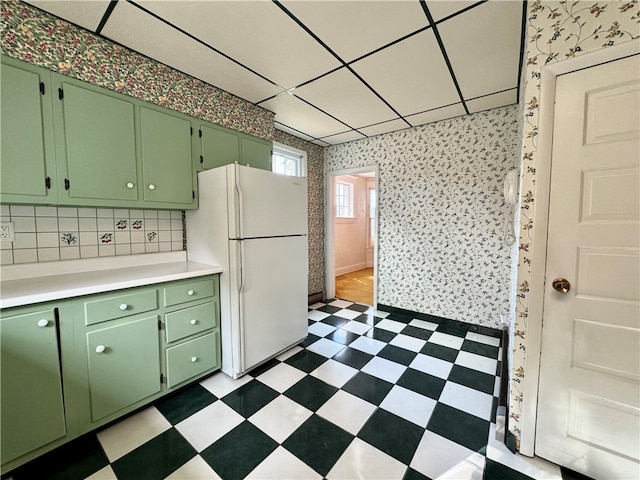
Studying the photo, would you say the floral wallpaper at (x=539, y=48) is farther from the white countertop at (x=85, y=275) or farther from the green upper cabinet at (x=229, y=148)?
the green upper cabinet at (x=229, y=148)

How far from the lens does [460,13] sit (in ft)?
4.63

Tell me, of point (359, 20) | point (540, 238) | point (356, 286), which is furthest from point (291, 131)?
point (356, 286)

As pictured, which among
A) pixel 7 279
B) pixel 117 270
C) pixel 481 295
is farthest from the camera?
pixel 481 295

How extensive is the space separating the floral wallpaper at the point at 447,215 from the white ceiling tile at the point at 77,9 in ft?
9.28

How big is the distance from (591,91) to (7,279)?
3.27m

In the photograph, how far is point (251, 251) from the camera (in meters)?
1.99

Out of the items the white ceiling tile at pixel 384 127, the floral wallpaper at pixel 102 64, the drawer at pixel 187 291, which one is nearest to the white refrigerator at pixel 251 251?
the drawer at pixel 187 291

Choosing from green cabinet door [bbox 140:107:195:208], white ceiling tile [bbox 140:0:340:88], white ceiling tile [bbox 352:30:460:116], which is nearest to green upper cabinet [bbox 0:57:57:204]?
green cabinet door [bbox 140:107:195:208]

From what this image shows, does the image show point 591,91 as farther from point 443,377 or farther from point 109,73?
point 109,73

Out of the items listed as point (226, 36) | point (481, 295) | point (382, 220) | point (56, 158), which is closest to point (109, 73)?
point (56, 158)

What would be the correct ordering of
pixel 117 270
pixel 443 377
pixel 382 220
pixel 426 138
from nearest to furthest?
1. pixel 117 270
2. pixel 443 377
3. pixel 426 138
4. pixel 382 220

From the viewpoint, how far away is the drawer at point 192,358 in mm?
1744

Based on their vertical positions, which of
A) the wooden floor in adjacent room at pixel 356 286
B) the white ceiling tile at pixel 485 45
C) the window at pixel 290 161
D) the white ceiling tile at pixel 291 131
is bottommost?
the wooden floor in adjacent room at pixel 356 286

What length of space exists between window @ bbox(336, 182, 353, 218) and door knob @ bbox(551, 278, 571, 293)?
4.56m
